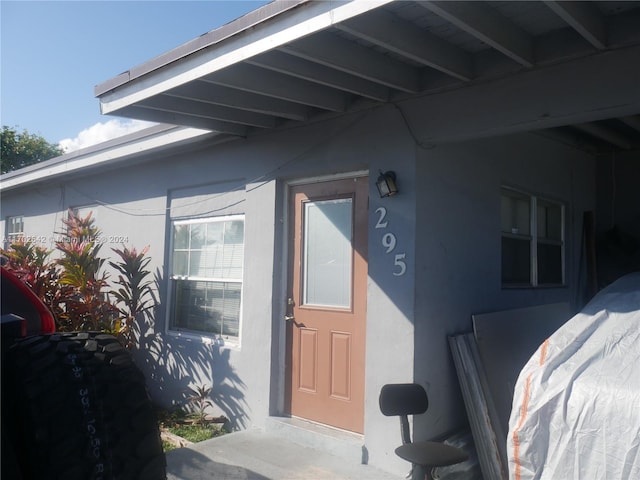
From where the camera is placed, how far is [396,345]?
4.52 metres

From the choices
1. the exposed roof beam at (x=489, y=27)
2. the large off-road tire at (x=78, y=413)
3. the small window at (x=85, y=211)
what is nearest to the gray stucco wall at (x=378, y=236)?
the small window at (x=85, y=211)

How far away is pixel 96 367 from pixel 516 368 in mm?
4243

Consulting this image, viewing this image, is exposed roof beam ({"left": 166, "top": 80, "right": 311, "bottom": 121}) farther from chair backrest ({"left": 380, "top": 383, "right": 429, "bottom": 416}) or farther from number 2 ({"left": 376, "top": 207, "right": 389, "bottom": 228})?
chair backrest ({"left": 380, "top": 383, "right": 429, "bottom": 416})

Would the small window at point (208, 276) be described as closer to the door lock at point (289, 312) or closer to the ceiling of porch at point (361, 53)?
the door lock at point (289, 312)

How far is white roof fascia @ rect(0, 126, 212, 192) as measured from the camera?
6445 millimetres

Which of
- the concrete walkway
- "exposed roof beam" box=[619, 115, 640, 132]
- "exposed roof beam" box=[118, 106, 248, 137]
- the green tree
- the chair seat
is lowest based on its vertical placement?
the concrete walkway

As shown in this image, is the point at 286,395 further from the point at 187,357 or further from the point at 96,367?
the point at 96,367

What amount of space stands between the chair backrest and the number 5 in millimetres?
1174

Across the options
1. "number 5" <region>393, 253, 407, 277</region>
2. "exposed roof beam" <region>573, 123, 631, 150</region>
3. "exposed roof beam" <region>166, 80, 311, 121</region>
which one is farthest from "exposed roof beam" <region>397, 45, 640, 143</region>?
"exposed roof beam" <region>573, 123, 631, 150</region>

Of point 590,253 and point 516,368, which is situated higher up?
point 590,253

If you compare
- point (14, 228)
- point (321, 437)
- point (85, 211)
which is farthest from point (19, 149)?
point (321, 437)

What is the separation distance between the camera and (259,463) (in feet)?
15.3

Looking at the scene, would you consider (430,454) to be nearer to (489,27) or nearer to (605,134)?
(489,27)

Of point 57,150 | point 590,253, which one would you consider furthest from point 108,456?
point 57,150
